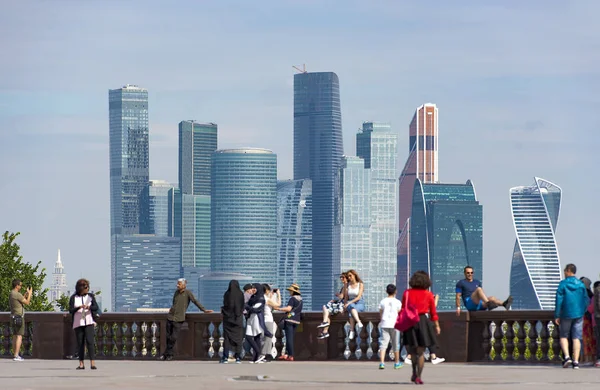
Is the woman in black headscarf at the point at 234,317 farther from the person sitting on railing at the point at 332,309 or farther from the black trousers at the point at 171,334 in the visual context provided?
the person sitting on railing at the point at 332,309

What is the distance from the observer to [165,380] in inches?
901

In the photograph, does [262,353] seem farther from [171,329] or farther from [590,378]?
[590,378]

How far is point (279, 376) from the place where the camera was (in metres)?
24.0

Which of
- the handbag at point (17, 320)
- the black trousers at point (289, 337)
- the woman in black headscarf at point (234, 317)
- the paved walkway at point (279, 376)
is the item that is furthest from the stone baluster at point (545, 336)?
the handbag at point (17, 320)

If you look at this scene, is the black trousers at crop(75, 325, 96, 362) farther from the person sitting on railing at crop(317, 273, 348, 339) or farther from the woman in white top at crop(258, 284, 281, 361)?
the person sitting on railing at crop(317, 273, 348, 339)

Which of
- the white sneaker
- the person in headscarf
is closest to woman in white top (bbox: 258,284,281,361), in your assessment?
the person in headscarf

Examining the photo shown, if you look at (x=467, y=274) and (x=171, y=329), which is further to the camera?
(x=171, y=329)

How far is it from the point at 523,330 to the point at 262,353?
206 inches

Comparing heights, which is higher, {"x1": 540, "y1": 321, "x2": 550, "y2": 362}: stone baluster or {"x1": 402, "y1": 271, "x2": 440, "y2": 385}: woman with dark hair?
{"x1": 402, "y1": 271, "x2": 440, "y2": 385}: woman with dark hair

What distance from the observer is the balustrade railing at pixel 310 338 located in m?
28.1

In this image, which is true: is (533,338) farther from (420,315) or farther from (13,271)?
(13,271)

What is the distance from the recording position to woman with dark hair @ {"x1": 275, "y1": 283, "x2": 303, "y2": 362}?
2967cm

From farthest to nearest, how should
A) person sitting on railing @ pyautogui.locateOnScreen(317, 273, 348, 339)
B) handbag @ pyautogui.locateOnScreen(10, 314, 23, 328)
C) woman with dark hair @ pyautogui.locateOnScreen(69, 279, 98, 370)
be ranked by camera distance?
handbag @ pyautogui.locateOnScreen(10, 314, 23, 328) < person sitting on railing @ pyautogui.locateOnScreen(317, 273, 348, 339) < woman with dark hair @ pyautogui.locateOnScreen(69, 279, 98, 370)

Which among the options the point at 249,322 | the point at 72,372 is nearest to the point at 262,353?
the point at 249,322
